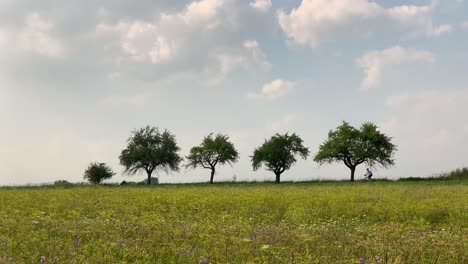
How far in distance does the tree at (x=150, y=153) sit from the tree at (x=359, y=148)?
97.7 feet

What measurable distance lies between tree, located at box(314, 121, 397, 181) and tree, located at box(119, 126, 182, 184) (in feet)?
97.7

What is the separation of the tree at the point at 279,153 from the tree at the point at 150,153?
55.2 ft

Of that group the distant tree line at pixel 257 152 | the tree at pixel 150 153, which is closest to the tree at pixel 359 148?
the distant tree line at pixel 257 152

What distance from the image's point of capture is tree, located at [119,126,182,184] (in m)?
88.6

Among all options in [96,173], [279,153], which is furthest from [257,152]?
[96,173]

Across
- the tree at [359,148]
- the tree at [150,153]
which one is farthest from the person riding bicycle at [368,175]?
the tree at [150,153]

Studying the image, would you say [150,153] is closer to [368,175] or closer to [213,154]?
[213,154]

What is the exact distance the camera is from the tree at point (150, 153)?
88625 millimetres

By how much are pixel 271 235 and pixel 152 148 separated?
260 ft

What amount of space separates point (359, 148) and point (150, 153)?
132ft

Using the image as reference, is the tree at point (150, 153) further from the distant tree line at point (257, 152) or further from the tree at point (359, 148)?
the tree at point (359, 148)

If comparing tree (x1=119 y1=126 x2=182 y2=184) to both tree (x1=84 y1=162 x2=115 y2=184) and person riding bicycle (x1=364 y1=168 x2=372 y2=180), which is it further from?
person riding bicycle (x1=364 y1=168 x2=372 y2=180)

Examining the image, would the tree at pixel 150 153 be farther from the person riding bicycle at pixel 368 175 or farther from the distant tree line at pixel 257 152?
→ the person riding bicycle at pixel 368 175

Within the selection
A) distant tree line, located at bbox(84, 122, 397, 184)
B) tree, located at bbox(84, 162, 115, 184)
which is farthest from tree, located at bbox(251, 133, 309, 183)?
tree, located at bbox(84, 162, 115, 184)
